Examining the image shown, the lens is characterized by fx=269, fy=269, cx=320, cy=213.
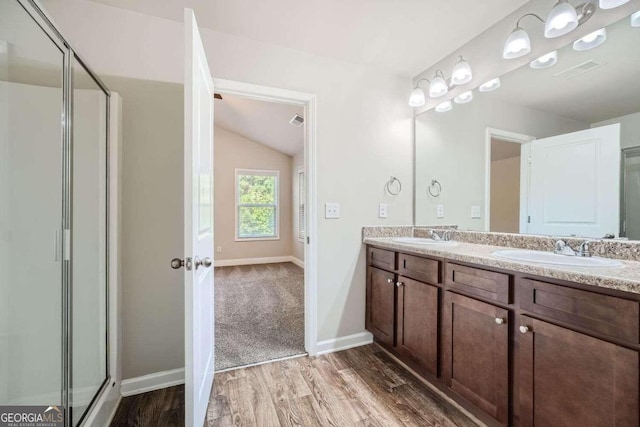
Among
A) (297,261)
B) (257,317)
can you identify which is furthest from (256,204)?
(257,317)

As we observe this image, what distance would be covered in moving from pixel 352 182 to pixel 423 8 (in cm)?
120

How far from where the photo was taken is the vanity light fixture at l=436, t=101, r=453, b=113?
220 cm

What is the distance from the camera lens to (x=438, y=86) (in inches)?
83.4

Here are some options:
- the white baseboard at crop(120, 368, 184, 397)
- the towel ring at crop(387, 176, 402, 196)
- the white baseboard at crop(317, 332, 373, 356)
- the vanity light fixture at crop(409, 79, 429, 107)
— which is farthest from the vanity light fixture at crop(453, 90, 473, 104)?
the white baseboard at crop(120, 368, 184, 397)

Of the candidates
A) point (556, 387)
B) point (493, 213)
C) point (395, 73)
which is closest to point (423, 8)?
point (395, 73)

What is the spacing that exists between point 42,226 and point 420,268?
6.79 ft

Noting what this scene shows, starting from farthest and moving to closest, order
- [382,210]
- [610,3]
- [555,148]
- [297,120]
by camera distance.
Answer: [297,120] < [382,210] < [555,148] < [610,3]

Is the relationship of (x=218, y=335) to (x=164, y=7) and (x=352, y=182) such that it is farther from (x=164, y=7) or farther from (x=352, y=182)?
(x=164, y=7)

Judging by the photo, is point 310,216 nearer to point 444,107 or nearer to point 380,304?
point 380,304

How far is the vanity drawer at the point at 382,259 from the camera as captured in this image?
196 cm

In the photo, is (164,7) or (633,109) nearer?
(633,109)

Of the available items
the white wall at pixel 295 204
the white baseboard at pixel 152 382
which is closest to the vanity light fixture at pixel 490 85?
the white baseboard at pixel 152 382

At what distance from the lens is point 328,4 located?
5.23 feet

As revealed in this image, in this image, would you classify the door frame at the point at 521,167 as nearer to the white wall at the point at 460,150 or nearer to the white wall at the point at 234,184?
the white wall at the point at 460,150
